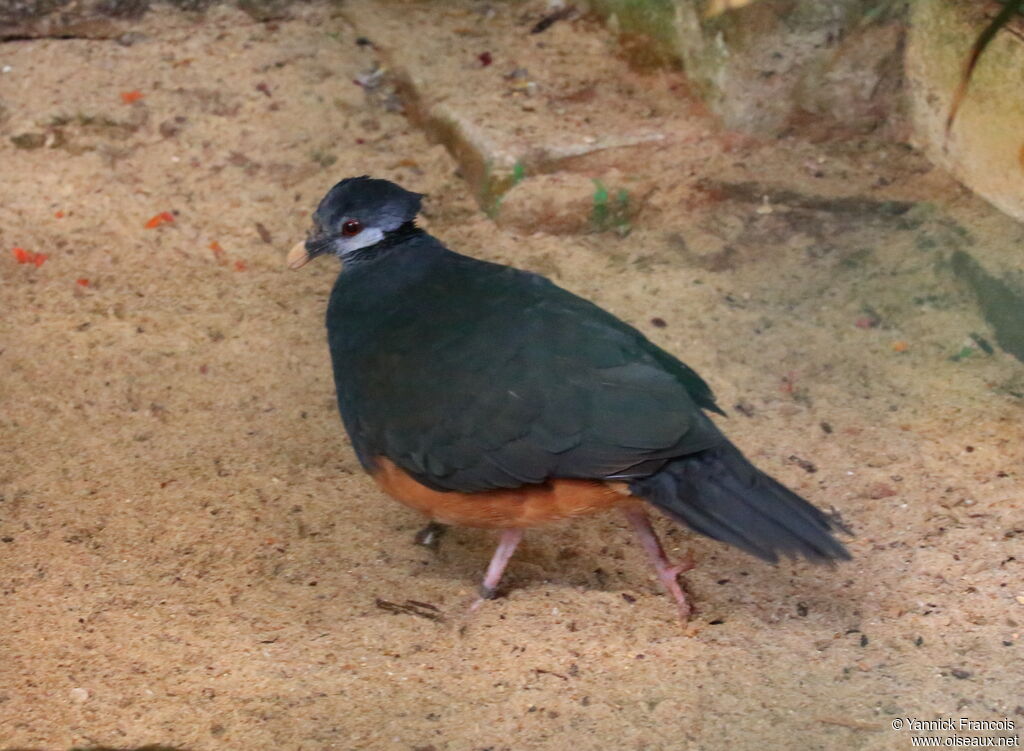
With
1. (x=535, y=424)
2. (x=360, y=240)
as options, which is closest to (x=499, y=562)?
(x=535, y=424)

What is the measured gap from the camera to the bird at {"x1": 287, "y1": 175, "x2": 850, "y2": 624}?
9.64 ft

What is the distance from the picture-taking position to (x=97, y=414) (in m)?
4.02

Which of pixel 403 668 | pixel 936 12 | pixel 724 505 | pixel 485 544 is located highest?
pixel 936 12

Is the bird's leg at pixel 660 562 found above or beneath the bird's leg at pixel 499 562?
above

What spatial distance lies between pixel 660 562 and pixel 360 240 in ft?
4.87

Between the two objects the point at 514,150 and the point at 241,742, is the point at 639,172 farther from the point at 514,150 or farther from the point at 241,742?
the point at 241,742

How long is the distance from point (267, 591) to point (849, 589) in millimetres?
1706

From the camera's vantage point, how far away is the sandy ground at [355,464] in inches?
112

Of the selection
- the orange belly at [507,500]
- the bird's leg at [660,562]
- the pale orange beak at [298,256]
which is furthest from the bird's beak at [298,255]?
the bird's leg at [660,562]

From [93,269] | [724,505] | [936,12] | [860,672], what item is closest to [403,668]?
[724,505]

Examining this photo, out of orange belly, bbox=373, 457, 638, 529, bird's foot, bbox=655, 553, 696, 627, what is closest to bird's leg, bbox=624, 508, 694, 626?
bird's foot, bbox=655, 553, 696, 627

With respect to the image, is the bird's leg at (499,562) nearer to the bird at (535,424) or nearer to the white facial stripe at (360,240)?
the bird at (535,424)

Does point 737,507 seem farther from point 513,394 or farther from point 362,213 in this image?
point 362,213

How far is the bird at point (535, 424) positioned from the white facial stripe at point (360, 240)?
0.34m
